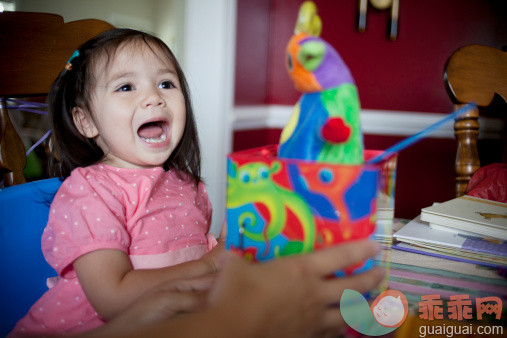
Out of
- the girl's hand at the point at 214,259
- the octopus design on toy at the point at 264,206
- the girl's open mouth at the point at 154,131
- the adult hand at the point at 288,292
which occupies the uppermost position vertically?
the girl's open mouth at the point at 154,131

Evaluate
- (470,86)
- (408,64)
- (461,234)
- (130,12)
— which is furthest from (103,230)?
(130,12)

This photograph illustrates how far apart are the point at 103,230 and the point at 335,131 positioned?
433 millimetres

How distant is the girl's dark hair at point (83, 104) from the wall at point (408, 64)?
1026 mm

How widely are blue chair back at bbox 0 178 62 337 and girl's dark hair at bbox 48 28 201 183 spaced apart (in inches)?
6.9

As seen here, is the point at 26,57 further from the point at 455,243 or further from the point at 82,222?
the point at 455,243

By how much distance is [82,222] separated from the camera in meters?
0.65

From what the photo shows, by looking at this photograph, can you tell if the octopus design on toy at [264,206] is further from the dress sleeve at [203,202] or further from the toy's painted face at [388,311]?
the dress sleeve at [203,202]

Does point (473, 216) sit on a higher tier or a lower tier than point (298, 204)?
lower

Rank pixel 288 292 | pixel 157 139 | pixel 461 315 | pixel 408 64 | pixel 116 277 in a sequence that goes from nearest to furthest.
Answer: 1. pixel 288 292
2. pixel 461 315
3. pixel 116 277
4. pixel 157 139
5. pixel 408 64

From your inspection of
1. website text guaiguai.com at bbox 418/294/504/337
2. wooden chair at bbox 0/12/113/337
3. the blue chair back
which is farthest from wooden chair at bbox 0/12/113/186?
website text guaiguai.com at bbox 418/294/504/337

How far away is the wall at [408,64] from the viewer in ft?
6.05

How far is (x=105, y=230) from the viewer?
65 centimetres

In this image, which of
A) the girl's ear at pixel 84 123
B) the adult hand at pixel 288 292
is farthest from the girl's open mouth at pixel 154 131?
the adult hand at pixel 288 292

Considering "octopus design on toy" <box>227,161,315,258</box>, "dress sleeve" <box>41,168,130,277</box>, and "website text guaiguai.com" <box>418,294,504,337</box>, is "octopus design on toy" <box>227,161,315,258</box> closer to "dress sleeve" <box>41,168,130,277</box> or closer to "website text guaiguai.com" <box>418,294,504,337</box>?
"website text guaiguai.com" <box>418,294,504,337</box>
